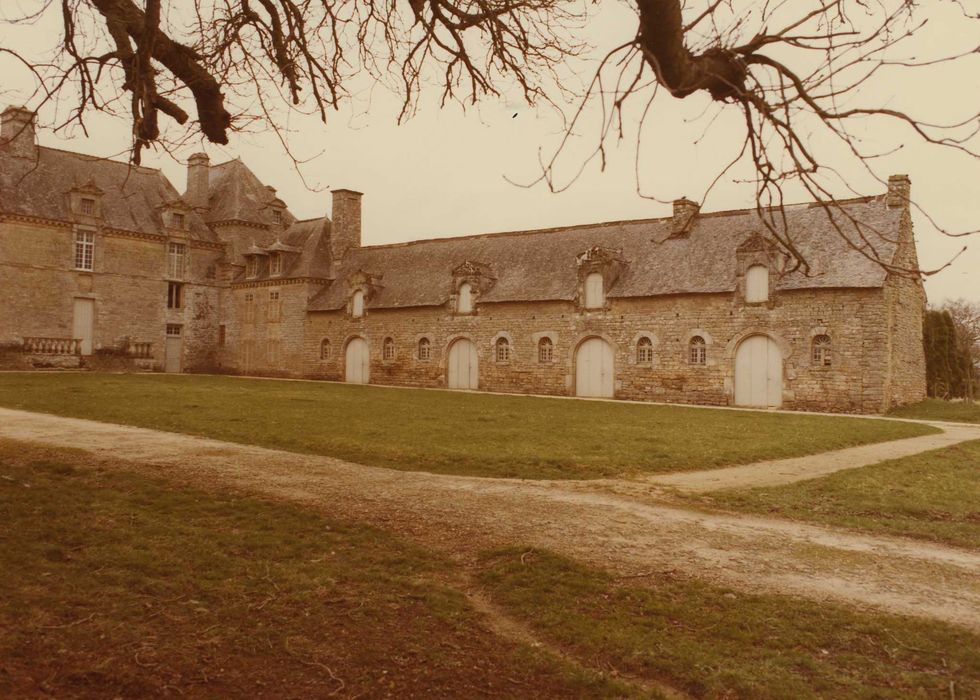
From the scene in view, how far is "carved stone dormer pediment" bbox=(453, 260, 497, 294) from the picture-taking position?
33438 millimetres

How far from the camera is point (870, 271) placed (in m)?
24.4

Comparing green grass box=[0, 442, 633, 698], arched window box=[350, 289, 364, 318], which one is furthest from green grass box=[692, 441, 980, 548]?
arched window box=[350, 289, 364, 318]

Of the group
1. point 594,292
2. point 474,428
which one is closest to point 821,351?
point 594,292

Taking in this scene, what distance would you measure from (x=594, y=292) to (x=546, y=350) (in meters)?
3.10

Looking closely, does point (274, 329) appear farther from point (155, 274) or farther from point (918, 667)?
point (918, 667)

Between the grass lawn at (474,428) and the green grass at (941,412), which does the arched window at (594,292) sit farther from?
the green grass at (941,412)

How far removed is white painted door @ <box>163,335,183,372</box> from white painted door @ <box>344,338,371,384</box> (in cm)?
1043

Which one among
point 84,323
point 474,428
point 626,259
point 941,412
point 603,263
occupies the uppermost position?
point 626,259

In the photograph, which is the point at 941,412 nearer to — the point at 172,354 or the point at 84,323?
the point at 172,354

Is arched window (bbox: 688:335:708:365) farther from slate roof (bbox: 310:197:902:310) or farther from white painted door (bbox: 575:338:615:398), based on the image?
white painted door (bbox: 575:338:615:398)

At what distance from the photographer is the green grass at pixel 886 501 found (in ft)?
26.1

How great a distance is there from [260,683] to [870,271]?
24.8 metres

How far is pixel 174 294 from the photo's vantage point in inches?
1633

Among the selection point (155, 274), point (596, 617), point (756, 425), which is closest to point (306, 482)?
point (596, 617)
